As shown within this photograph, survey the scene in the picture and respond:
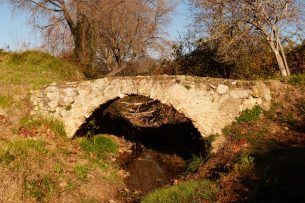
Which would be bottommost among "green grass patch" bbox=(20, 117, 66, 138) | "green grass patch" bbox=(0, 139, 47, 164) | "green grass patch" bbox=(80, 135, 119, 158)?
"green grass patch" bbox=(80, 135, 119, 158)

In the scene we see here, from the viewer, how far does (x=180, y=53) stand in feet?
54.0

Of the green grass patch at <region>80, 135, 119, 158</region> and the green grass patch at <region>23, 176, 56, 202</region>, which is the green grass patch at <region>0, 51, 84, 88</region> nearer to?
the green grass patch at <region>80, 135, 119, 158</region>

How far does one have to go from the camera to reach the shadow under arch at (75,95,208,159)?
1177cm

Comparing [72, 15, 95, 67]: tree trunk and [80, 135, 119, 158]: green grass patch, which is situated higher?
[72, 15, 95, 67]: tree trunk

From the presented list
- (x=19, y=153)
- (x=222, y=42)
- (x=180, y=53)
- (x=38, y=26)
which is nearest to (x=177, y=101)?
(x=19, y=153)

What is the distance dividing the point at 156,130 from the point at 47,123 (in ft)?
14.4

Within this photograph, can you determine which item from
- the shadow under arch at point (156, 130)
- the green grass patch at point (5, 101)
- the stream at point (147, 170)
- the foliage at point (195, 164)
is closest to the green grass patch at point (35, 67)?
the green grass patch at point (5, 101)

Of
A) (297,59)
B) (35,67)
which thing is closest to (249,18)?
(297,59)

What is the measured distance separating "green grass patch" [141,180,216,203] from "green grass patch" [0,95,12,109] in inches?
201

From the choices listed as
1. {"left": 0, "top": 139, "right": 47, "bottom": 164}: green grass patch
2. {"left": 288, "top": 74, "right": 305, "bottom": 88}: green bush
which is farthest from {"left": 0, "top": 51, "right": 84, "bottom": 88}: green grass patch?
{"left": 288, "top": 74, "right": 305, "bottom": 88}: green bush

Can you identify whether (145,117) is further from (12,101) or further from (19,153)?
(19,153)

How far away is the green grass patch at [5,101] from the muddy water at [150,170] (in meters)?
3.58

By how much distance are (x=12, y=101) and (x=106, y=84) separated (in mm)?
2662

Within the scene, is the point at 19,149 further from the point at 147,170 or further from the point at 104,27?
the point at 104,27
